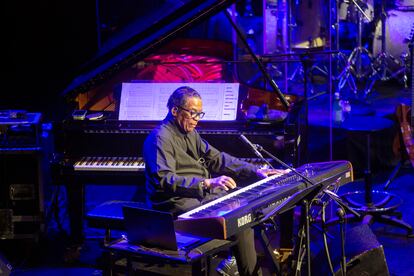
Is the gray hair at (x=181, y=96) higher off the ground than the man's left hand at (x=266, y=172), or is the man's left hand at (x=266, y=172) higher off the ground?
the gray hair at (x=181, y=96)

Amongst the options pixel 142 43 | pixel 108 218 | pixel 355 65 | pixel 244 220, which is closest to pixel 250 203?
pixel 244 220

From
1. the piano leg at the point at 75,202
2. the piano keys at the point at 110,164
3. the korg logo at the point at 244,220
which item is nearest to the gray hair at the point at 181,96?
the piano keys at the point at 110,164

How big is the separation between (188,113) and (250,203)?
105 cm

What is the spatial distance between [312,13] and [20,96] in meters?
5.28

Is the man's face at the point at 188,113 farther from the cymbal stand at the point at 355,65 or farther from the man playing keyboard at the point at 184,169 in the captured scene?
the cymbal stand at the point at 355,65

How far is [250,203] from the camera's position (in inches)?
142

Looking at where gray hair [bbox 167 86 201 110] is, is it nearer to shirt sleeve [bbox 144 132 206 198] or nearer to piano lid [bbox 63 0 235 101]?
shirt sleeve [bbox 144 132 206 198]

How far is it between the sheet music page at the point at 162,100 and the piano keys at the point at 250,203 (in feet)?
4.41

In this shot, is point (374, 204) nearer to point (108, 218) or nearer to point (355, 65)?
point (108, 218)

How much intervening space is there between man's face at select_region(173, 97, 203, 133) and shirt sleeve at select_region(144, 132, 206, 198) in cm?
16

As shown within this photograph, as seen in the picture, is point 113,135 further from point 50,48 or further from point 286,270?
point 50,48

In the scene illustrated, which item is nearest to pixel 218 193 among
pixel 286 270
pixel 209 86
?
pixel 286 270

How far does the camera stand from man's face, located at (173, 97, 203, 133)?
4426 millimetres

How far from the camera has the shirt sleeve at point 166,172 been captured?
420 centimetres
